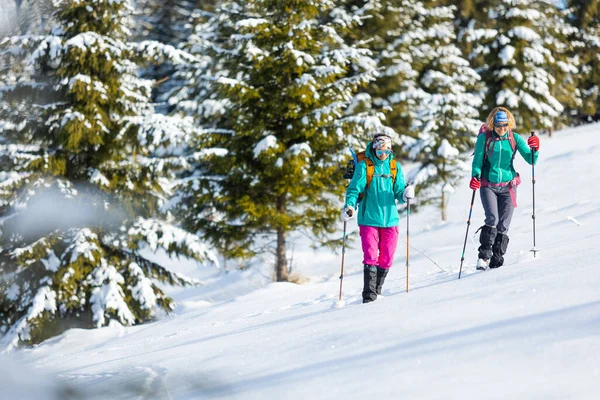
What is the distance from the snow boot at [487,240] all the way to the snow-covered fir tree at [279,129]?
21.4ft

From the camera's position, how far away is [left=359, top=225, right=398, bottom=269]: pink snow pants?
6895mm

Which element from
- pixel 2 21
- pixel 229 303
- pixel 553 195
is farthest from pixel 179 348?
pixel 553 195

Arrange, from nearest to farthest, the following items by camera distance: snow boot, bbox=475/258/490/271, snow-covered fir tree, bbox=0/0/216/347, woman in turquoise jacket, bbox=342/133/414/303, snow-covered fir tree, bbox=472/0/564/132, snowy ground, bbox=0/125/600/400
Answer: snowy ground, bbox=0/125/600/400
woman in turquoise jacket, bbox=342/133/414/303
snow boot, bbox=475/258/490/271
snow-covered fir tree, bbox=0/0/216/347
snow-covered fir tree, bbox=472/0/564/132

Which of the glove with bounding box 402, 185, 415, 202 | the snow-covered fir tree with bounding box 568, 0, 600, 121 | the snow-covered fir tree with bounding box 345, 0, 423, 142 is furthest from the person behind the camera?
the snow-covered fir tree with bounding box 568, 0, 600, 121

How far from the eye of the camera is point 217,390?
4.15m

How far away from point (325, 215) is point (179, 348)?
8495 millimetres

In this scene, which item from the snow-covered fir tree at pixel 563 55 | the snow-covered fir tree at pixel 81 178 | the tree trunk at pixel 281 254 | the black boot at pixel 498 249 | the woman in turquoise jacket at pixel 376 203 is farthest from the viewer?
the snow-covered fir tree at pixel 563 55

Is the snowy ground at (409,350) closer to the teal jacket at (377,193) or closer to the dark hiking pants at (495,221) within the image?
the dark hiking pants at (495,221)

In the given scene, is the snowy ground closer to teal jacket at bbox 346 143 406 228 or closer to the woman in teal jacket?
the woman in teal jacket

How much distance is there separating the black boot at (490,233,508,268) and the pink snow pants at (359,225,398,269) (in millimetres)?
1318

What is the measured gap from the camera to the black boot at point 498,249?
7230mm

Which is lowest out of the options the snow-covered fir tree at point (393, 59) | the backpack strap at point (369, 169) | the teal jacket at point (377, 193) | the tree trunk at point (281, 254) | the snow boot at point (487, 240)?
the tree trunk at point (281, 254)

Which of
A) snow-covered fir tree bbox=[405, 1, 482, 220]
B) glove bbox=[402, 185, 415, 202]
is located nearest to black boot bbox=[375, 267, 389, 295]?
glove bbox=[402, 185, 415, 202]

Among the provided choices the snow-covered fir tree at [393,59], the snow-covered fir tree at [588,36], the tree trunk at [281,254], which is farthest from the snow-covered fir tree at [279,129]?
the snow-covered fir tree at [588,36]
